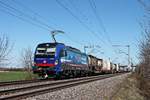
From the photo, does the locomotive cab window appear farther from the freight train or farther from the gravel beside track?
the gravel beside track

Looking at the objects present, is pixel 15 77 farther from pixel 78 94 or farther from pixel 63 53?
pixel 78 94

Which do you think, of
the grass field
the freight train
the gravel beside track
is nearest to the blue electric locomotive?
the freight train

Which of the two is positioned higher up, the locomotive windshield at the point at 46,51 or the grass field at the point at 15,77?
the locomotive windshield at the point at 46,51

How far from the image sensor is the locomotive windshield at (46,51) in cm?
3259

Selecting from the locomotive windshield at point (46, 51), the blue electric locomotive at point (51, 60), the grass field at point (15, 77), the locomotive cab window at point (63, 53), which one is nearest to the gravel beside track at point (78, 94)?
the blue electric locomotive at point (51, 60)

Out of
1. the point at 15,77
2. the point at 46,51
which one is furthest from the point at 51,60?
the point at 15,77

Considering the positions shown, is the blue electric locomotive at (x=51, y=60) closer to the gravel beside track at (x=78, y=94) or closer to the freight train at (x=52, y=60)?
the freight train at (x=52, y=60)

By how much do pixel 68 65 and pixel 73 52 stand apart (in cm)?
405

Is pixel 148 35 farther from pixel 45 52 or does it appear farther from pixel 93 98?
pixel 45 52

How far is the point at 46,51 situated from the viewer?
32.8m

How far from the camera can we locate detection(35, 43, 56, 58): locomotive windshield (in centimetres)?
3259

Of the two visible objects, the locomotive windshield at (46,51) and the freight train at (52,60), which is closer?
the freight train at (52,60)

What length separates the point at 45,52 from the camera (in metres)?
32.8

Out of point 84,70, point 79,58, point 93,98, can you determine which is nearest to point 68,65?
point 79,58
